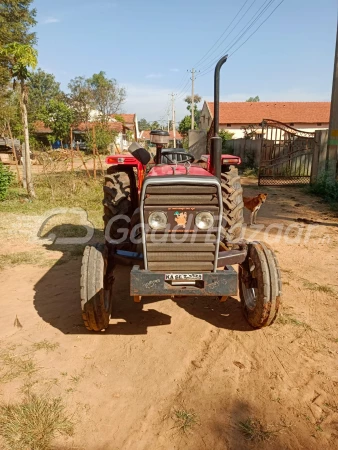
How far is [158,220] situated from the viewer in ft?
10.3

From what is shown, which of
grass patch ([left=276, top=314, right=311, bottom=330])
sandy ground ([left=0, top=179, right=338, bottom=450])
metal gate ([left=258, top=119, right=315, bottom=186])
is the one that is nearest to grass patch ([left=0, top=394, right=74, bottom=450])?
sandy ground ([left=0, top=179, right=338, bottom=450])

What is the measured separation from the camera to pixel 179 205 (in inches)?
121

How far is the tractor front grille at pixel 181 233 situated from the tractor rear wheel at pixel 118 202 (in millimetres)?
1324

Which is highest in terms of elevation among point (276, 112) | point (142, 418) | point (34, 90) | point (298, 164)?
point (34, 90)

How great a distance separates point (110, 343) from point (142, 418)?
0.99 metres

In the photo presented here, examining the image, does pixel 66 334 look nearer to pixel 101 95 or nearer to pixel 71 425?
pixel 71 425

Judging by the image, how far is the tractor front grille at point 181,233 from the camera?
10.0ft

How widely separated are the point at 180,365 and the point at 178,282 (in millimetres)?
682

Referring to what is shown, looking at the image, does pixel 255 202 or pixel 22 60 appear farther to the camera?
pixel 22 60

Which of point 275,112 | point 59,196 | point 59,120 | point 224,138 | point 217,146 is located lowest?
point 59,196

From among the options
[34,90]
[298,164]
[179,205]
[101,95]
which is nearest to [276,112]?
[101,95]

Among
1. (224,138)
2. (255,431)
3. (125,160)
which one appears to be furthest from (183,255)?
(224,138)

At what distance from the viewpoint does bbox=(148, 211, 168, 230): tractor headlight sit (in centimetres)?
311

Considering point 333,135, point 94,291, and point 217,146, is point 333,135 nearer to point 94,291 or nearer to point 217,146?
point 217,146
